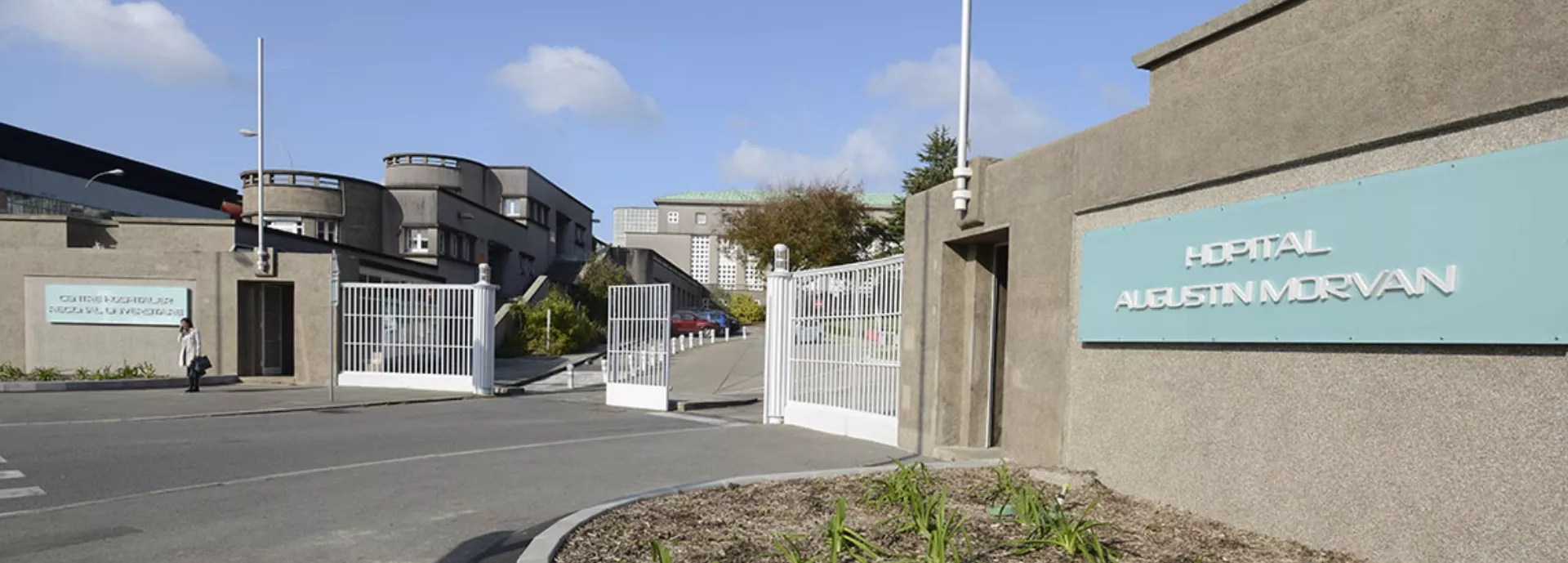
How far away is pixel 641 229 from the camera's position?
281ft

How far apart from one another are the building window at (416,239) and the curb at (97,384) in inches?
718

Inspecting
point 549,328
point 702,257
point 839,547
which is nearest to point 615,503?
point 839,547

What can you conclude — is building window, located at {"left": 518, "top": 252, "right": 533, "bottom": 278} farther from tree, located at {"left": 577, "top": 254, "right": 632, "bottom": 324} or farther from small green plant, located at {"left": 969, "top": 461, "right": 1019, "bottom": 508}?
small green plant, located at {"left": 969, "top": 461, "right": 1019, "bottom": 508}

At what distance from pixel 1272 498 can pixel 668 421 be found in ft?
33.8

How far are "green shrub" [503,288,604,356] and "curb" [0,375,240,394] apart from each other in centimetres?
1137

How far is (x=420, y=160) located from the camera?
48000 mm

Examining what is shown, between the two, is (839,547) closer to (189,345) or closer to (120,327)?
(189,345)

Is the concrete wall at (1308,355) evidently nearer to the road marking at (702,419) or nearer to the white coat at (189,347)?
the road marking at (702,419)

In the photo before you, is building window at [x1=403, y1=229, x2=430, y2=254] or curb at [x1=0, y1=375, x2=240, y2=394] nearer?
curb at [x1=0, y1=375, x2=240, y2=394]

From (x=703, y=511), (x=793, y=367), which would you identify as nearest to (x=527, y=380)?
(x=793, y=367)

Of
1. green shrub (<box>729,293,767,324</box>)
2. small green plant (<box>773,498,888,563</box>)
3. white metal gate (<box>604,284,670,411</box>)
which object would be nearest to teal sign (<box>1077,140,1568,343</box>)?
small green plant (<box>773,498,888,563</box>)

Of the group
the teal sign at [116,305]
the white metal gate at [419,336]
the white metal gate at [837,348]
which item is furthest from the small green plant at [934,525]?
the teal sign at [116,305]

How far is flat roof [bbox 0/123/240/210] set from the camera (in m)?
40.7

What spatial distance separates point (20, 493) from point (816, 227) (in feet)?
116
